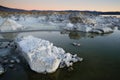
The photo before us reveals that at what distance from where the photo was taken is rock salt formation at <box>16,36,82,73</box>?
730 centimetres

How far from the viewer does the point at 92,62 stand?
8.73m

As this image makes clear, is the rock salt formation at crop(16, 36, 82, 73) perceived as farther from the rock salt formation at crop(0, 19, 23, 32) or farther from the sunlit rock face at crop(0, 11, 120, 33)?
the sunlit rock face at crop(0, 11, 120, 33)

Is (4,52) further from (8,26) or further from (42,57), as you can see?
(8,26)

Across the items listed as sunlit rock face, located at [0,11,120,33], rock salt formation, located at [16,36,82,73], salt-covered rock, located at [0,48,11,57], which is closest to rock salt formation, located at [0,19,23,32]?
sunlit rock face, located at [0,11,120,33]

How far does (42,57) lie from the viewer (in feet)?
24.8

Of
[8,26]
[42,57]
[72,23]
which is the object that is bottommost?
[72,23]

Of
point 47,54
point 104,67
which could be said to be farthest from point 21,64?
point 104,67

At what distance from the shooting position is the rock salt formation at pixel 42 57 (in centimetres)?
730

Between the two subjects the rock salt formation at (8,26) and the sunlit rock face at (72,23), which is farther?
the sunlit rock face at (72,23)

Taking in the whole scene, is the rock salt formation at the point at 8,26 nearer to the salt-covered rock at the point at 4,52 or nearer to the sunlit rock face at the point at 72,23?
the sunlit rock face at the point at 72,23

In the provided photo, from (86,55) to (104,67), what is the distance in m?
1.91

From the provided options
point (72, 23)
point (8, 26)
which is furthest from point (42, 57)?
point (72, 23)

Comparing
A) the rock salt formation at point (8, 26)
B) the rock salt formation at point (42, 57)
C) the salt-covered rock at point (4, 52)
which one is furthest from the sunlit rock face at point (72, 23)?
the rock salt formation at point (42, 57)

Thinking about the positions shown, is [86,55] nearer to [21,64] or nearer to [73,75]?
[73,75]
